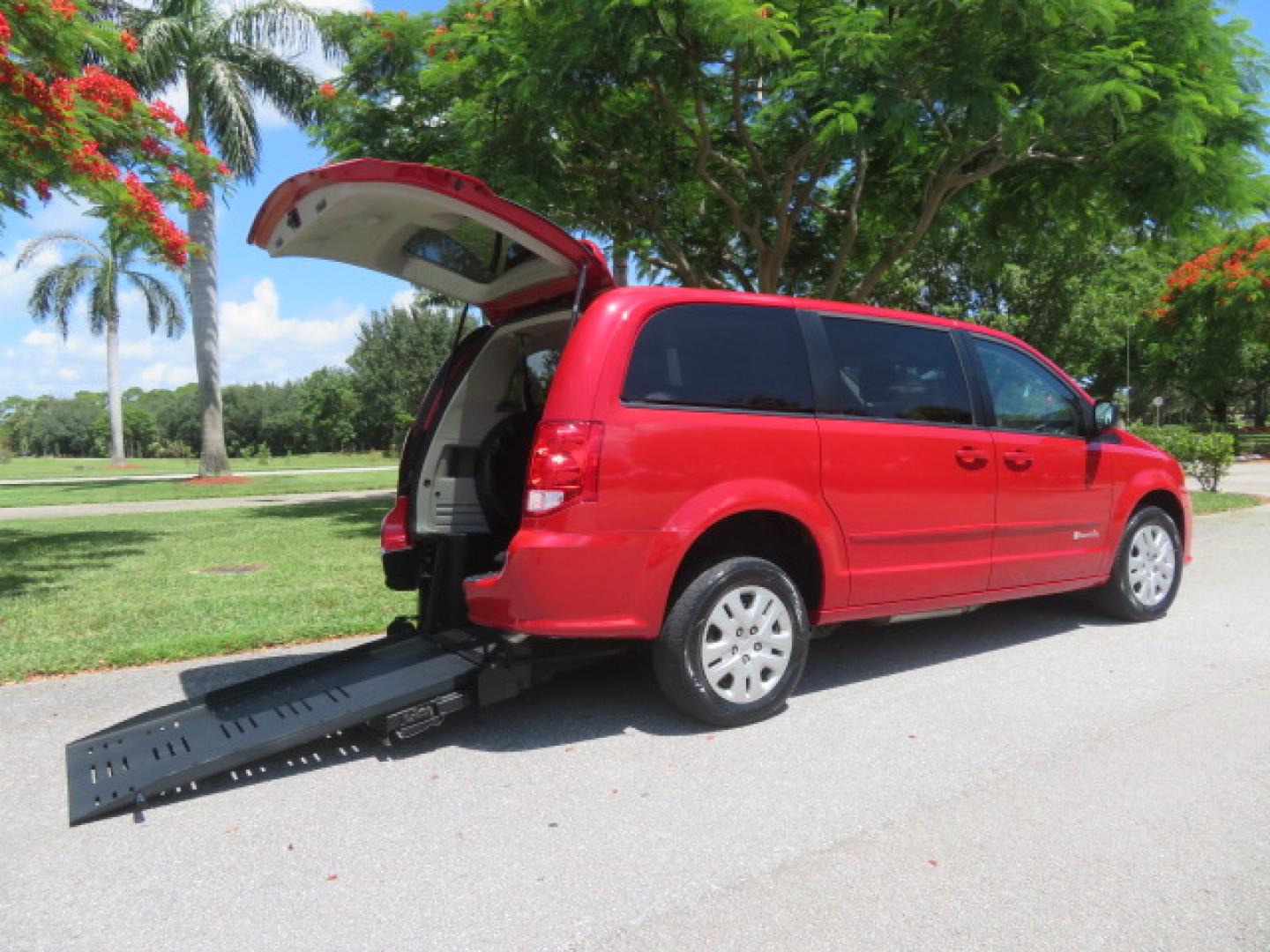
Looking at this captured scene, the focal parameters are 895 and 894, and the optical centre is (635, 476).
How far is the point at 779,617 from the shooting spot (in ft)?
13.8

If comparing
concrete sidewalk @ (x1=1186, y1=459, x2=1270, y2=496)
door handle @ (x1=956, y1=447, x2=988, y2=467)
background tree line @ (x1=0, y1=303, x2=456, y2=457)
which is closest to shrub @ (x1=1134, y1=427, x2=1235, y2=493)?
concrete sidewalk @ (x1=1186, y1=459, x2=1270, y2=496)

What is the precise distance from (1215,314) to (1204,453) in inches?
483

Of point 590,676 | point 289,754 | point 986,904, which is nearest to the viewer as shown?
point 986,904

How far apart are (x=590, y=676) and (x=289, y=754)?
1.65m

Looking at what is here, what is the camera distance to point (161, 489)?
21406 millimetres

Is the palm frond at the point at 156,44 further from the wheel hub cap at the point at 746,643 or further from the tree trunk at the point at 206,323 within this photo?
the wheel hub cap at the point at 746,643

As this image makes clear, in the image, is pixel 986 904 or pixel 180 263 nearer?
pixel 986 904

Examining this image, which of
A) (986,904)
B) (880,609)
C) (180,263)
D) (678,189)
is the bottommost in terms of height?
(986,904)

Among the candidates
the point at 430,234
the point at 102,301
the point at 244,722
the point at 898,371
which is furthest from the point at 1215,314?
the point at 102,301

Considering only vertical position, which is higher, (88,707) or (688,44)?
(688,44)

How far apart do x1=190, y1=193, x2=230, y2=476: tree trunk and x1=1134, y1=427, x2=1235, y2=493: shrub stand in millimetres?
20702

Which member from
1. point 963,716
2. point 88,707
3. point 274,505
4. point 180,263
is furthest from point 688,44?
point 274,505

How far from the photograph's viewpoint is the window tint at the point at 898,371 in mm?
4566

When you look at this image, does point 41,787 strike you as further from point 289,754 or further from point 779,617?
point 779,617
